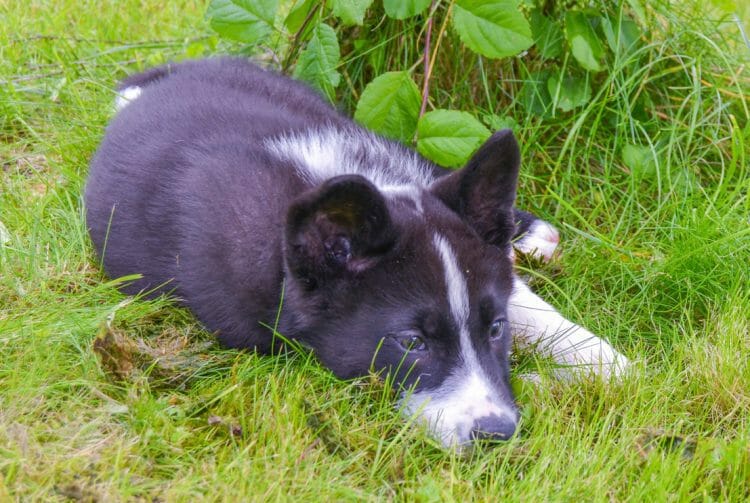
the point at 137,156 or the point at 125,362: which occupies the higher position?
the point at 137,156

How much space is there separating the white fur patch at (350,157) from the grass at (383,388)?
25.2 inches

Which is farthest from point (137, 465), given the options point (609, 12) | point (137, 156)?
point (609, 12)

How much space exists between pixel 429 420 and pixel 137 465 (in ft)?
2.61

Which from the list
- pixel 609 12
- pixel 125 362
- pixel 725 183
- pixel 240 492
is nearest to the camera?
pixel 240 492

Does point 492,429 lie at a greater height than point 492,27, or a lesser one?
lesser

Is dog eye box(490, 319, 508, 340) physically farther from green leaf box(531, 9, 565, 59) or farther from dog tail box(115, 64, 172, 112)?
dog tail box(115, 64, 172, 112)

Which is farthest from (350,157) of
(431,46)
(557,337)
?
(431,46)

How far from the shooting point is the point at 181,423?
266 cm

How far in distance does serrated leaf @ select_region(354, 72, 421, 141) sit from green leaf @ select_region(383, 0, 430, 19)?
0.23 m

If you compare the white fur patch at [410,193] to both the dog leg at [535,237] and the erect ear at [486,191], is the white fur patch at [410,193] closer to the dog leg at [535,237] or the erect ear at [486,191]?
the erect ear at [486,191]

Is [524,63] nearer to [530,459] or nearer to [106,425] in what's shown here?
[530,459]

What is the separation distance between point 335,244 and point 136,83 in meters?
2.11

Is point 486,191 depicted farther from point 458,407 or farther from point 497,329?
point 458,407

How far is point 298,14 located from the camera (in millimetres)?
4043
